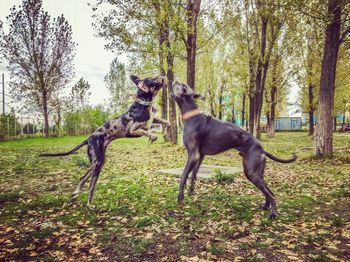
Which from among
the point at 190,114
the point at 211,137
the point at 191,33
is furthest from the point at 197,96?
the point at 191,33

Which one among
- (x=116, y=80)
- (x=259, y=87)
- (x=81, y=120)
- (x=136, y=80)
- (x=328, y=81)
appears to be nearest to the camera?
(x=136, y=80)

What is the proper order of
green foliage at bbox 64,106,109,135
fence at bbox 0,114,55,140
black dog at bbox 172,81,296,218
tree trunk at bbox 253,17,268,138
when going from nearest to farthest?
black dog at bbox 172,81,296,218 < tree trunk at bbox 253,17,268,138 < fence at bbox 0,114,55,140 < green foliage at bbox 64,106,109,135

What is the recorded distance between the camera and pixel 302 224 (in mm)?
5340

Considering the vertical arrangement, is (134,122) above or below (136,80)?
below

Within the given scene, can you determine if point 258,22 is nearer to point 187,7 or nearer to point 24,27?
point 187,7

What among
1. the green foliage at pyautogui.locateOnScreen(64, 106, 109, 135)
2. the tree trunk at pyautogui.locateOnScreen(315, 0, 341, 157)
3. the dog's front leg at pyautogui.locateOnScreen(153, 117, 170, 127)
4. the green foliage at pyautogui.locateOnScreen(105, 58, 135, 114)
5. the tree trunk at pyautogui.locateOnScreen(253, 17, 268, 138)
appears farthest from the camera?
the green foliage at pyautogui.locateOnScreen(105, 58, 135, 114)

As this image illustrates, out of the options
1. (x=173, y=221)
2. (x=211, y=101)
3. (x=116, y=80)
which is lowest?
(x=173, y=221)

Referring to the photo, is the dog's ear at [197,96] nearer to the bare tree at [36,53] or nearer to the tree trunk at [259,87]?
the tree trunk at [259,87]

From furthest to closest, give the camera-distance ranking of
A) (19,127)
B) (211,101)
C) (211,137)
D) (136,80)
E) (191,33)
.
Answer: (211,101) → (19,127) → (191,33) → (136,80) → (211,137)

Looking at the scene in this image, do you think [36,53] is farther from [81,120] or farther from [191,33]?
[191,33]

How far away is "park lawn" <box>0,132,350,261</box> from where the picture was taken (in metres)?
4.33

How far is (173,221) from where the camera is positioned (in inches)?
218

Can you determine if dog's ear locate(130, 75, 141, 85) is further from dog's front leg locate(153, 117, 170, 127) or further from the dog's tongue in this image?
dog's front leg locate(153, 117, 170, 127)

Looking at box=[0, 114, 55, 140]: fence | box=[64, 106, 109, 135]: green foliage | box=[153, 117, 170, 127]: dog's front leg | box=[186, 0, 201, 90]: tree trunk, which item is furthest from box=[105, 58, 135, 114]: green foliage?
box=[153, 117, 170, 127]: dog's front leg
